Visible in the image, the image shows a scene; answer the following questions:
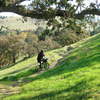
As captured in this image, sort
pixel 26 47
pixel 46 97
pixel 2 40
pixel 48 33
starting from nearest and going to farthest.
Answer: pixel 46 97 < pixel 48 33 < pixel 2 40 < pixel 26 47

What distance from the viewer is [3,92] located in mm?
24703

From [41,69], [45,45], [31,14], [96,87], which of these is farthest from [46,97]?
[45,45]

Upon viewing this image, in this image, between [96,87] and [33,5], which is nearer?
[96,87]

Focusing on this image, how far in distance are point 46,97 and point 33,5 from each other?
6801mm

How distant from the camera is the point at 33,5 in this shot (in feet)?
72.8

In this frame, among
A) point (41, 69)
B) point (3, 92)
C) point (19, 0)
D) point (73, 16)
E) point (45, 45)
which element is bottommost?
point (45, 45)

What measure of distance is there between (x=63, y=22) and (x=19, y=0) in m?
4.18

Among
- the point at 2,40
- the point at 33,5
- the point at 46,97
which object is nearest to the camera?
the point at 46,97

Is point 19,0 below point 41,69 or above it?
above

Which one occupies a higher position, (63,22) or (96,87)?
(63,22)

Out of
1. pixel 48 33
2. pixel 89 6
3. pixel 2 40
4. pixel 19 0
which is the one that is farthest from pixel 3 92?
pixel 2 40

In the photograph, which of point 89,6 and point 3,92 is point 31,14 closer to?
point 89,6

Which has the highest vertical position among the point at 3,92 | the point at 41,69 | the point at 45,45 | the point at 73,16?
the point at 73,16

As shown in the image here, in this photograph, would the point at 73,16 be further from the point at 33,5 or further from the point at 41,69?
the point at 41,69
